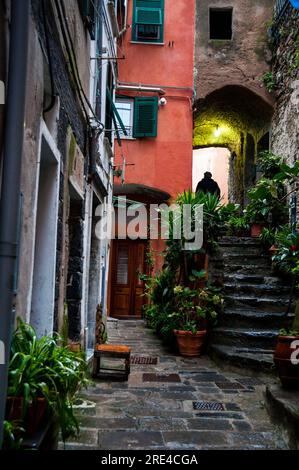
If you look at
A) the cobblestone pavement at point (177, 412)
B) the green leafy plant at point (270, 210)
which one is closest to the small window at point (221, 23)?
the green leafy plant at point (270, 210)

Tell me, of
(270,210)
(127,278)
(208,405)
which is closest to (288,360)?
(208,405)

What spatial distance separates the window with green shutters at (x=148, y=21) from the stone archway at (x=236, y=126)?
231cm

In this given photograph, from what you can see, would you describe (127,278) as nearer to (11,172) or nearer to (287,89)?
(287,89)

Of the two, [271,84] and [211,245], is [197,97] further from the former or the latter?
[211,245]

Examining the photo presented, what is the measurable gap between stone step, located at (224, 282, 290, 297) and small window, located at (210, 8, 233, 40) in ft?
29.5

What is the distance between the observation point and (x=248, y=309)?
7137 millimetres

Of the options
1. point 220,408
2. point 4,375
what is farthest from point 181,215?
point 4,375

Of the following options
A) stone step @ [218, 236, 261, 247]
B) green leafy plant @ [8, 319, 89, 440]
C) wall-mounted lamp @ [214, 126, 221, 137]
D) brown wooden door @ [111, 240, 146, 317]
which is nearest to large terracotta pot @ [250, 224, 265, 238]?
stone step @ [218, 236, 261, 247]

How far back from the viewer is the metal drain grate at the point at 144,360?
631 cm

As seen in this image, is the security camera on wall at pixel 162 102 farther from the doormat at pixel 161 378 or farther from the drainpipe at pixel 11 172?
the drainpipe at pixel 11 172

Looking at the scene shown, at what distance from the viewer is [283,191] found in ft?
33.8

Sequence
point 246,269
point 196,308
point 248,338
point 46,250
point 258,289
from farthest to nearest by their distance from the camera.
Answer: point 246,269, point 258,289, point 196,308, point 248,338, point 46,250

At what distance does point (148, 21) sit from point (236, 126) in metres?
5.00
